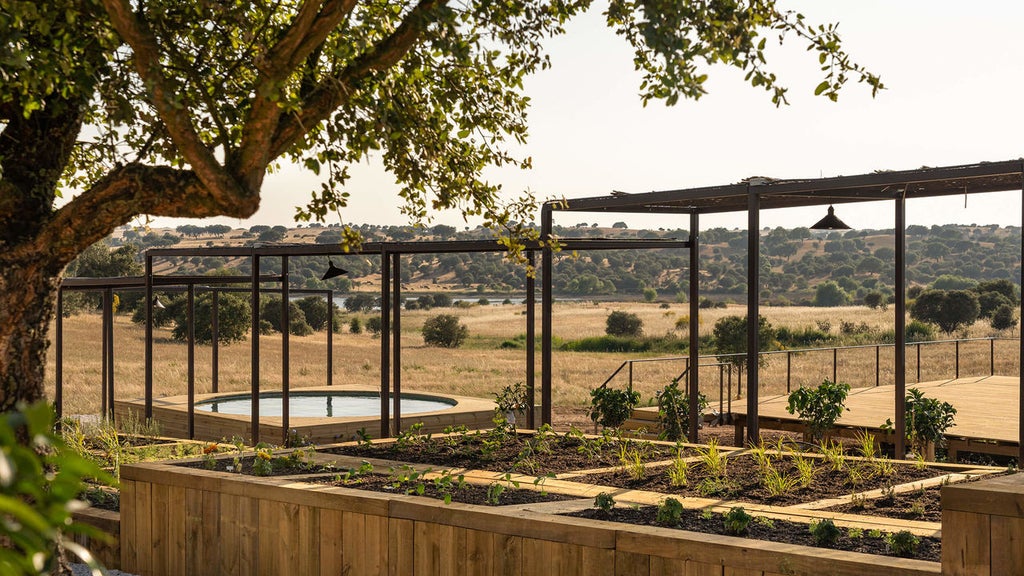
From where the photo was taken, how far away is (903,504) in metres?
4.87

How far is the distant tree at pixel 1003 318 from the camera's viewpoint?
1284 inches

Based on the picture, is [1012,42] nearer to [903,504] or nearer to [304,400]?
[304,400]

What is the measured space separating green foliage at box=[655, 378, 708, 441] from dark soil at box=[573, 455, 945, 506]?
9.56 ft

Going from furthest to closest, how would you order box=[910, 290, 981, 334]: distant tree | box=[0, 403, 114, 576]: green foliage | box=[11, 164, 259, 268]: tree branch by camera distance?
box=[910, 290, 981, 334]: distant tree < box=[11, 164, 259, 268]: tree branch < box=[0, 403, 114, 576]: green foliage

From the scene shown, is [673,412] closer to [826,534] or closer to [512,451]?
[512,451]

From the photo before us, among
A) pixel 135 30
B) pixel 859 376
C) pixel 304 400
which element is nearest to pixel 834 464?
pixel 135 30

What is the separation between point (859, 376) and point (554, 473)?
2291 centimetres

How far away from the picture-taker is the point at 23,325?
15.2 ft

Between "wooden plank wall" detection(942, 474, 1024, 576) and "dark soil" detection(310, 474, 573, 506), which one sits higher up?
"wooden plank wall" detection(942, 474, 1024, 576)

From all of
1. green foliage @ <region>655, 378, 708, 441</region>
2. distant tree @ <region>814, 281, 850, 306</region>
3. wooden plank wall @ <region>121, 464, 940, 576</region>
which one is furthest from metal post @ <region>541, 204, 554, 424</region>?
distant tree @ <region>814, 281, 850, 306</region>

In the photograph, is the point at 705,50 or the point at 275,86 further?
the point at 705,50

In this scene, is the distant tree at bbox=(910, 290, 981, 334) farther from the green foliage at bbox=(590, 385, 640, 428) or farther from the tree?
the tree

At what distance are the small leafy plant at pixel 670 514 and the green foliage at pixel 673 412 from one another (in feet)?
15.1

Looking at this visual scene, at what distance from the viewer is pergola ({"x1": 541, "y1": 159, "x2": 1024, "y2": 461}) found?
268 inches
